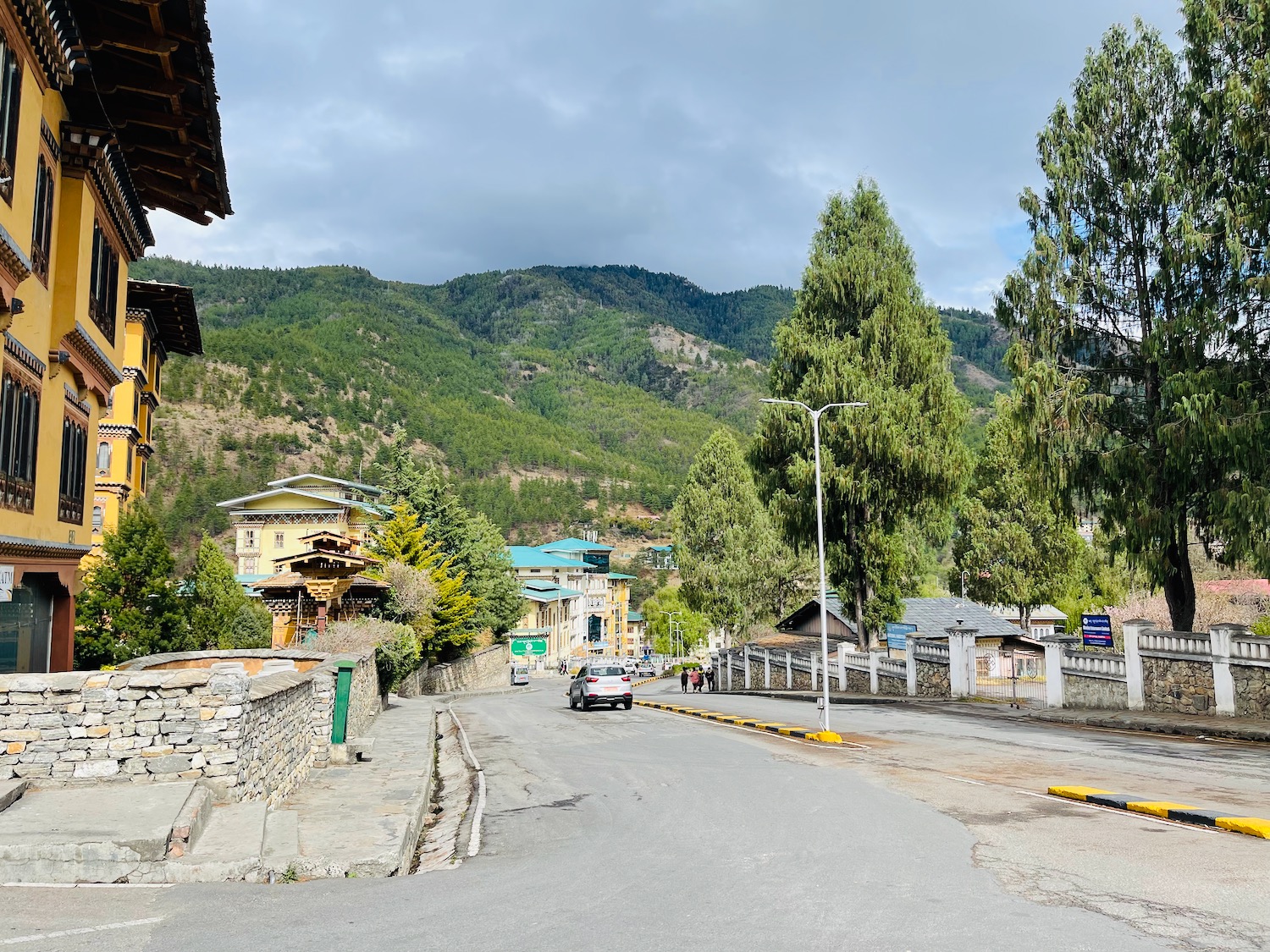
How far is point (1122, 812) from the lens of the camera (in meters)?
11.3

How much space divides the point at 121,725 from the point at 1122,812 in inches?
450

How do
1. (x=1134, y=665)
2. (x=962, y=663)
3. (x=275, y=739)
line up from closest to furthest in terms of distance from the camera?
(x=275, y=739)
(x=1134, y=665)
(x=962, y=663)

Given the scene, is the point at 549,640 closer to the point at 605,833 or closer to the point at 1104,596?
the point at 1104,596

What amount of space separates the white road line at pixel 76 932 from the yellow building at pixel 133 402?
26940mm

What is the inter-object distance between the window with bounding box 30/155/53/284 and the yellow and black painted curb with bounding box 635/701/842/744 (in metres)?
17.4

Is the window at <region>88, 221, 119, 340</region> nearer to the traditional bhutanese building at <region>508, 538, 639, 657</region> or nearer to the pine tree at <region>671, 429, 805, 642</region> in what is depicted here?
the pine tree at <region>671, 429, 805, 642</region>

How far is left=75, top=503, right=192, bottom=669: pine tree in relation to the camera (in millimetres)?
24516

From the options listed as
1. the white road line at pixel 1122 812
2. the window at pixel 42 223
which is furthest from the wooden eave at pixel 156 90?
the white road line at pixel 1122 812

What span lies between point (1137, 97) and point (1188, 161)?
300cm

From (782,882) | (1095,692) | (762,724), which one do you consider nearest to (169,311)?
(762,724)

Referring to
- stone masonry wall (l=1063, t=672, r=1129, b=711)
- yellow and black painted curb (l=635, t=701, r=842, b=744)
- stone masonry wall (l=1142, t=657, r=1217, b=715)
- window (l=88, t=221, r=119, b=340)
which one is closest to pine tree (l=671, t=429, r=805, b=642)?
yellow and black painted curb (l=635, t=701, r=842, b=744)

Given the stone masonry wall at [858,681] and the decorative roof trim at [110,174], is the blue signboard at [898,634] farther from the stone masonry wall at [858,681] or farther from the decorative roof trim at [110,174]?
the decorative roof trim at [110,174]

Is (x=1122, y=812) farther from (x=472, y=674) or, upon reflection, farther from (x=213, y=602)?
(x=472, y=674)

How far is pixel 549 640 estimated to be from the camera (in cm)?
10631
